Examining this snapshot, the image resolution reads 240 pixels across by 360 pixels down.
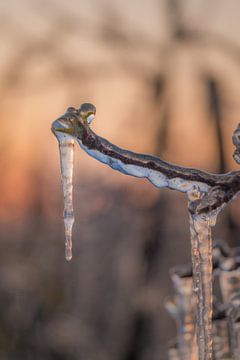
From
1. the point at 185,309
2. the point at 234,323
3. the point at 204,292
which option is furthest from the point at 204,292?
the point at 185,309

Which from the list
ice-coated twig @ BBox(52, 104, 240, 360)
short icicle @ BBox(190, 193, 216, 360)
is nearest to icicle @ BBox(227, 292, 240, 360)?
short icicle @ BBox(190, 193, 216, 360)

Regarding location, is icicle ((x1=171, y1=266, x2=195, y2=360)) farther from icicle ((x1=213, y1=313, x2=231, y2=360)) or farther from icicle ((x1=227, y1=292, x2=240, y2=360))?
icicle ((x1=227, y1=292, x2=240, y2=360))

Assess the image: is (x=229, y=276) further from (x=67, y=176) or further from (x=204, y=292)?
(x=67, y=176)

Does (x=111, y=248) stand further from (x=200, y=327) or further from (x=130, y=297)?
(x=200, y=327)

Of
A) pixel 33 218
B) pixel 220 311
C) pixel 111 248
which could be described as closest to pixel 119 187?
pixel 111 248

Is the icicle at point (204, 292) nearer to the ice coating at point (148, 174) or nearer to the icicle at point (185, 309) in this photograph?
the ice coating at point (148, 174)

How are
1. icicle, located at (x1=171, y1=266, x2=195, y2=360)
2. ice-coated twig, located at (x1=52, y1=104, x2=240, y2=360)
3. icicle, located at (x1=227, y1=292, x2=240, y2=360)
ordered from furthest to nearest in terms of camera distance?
icicle, located at (x1=171, y1=266, x2=195, y2=360)
icicle, located at (x1=227, y1=292, x2=240, y2=360)
ice-coated twig, located at (x1=52, y1=104, x2=240, y2=360)

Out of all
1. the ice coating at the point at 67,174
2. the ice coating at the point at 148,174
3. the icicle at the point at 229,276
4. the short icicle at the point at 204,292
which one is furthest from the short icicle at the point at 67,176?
the icicle at the point at 229,276
